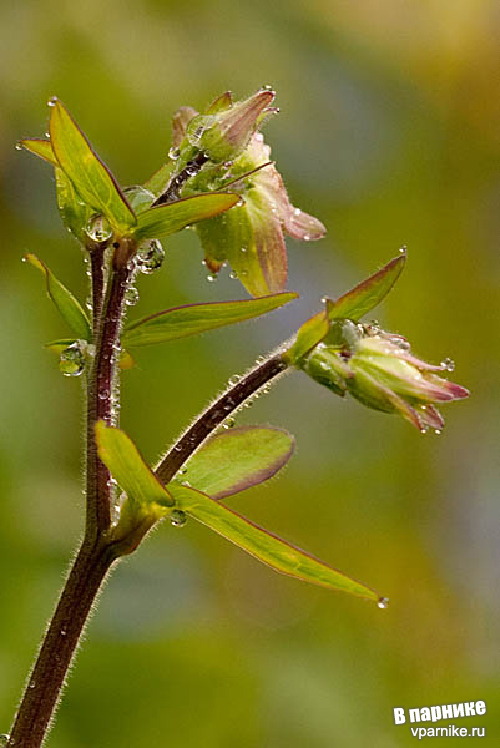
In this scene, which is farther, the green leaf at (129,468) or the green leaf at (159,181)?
the green leaf at (159,181)

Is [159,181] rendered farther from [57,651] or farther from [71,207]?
[57,651]

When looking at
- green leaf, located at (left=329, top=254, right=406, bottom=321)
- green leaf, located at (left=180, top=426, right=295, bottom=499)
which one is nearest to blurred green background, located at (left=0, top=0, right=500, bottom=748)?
green leaf, located at (left=180, top=426, right=295, bottom=499)

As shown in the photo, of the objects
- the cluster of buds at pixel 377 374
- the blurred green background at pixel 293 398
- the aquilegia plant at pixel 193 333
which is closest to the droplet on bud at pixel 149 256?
the aquilegia plant at pixel 193 333

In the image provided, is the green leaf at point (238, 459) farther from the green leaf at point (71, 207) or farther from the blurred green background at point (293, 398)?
the blurred green background at point (293, 398)

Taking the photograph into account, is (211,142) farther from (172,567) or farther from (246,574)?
(246,574)

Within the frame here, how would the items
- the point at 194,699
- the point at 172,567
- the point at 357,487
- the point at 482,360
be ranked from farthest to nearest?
1. the point at 482,360
2. the point at 357,487
3. the point at 172,567
4. the point at 194,699

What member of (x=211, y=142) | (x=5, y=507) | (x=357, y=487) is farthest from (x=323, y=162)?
(x=211, y=142)
